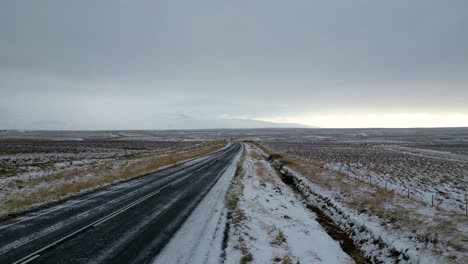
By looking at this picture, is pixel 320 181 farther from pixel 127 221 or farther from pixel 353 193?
pixel 127 221


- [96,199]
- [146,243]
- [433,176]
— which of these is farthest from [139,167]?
[433,176]

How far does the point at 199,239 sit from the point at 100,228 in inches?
145

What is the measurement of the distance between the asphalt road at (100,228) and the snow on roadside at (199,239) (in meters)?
0.32

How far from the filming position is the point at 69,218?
11016mm

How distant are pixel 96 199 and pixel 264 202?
889cm

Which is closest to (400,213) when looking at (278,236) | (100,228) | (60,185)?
(278,236)

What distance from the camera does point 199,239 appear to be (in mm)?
9141

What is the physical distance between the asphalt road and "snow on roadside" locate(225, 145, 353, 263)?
7.77ft

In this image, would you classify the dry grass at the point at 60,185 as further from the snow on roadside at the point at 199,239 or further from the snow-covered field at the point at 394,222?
the snow-covered field at the point at 394,222

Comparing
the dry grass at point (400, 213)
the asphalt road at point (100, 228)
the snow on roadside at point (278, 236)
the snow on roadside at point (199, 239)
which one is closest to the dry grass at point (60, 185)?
the asphalt road at point (100, 228)

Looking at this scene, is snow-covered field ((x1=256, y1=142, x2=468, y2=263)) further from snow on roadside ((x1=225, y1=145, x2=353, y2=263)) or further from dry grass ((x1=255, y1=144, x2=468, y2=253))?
snow on roadside ((x1=225, y1=145, x2=353, y2=263))

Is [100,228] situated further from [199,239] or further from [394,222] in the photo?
[394,222]

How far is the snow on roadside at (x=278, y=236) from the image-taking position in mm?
8188

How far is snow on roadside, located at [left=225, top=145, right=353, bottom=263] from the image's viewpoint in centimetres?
819
